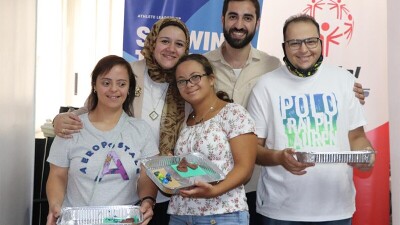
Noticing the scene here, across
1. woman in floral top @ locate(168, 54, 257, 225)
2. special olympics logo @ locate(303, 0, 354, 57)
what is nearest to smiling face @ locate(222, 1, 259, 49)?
woman in floral top @ locate(168, 54, 257, 225)

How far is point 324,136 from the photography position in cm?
221

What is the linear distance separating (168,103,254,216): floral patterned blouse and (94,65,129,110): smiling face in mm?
364

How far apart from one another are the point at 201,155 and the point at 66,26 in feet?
11.9

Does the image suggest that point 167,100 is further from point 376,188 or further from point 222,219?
point 376,188

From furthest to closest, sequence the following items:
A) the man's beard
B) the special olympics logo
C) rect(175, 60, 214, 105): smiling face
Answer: the special olympics logo → the man's beard → rect(175, 60, 214, 105): smiling face

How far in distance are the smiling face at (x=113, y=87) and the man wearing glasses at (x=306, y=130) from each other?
24.8 inches

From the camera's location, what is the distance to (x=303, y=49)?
A: 2.25 meters

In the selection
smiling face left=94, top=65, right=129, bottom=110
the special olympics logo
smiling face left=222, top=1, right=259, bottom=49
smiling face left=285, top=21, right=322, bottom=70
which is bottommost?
smiling face left=94, top=65, right=129, bottom=110

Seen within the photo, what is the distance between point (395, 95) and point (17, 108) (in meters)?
1.99

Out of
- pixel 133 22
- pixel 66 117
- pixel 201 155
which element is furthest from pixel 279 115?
pixel 133 22

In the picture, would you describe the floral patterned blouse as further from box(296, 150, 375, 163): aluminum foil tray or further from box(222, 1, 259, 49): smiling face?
box(222, 1, 259, 49): smiling face

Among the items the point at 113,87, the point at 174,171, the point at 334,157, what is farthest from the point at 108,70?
the point at 334,157

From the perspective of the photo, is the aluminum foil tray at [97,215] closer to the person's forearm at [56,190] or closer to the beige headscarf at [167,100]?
the person's forearm at [56,190]

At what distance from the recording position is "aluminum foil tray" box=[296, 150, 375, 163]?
2020mm
